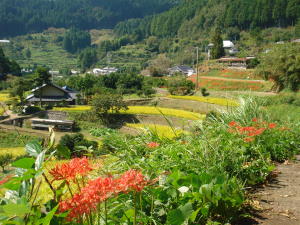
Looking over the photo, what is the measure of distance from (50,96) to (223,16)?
2564 inches

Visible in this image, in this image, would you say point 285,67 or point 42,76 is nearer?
point 285,67

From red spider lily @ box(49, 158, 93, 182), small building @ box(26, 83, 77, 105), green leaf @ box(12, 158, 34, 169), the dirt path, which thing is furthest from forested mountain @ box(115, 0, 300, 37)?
green leaf @ box(12, 158, 34, 169)

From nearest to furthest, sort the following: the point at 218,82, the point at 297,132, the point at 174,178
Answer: the point at 174,178
the point at 297,132
the point at 218,82

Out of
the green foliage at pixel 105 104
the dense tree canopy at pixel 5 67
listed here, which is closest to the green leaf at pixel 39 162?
the green foliage at pixel 105 104

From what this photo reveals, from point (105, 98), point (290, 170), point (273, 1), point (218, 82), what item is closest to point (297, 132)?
point (290, 170)

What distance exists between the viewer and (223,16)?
8462cm

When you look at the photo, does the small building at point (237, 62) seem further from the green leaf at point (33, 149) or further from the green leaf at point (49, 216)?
the green leaf at point (49, 216)

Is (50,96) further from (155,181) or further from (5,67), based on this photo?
(155,181)

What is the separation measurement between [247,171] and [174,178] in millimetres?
1271

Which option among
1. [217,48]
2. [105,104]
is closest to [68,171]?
[105,104]

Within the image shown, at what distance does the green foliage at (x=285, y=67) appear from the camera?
23.5 meters

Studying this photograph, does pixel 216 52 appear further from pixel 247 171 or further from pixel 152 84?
pixel 247 171

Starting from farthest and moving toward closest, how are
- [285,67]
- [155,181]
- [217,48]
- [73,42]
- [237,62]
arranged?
[73,42], [217,48], [237,62], [285,67], [155,181]

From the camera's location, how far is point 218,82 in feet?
116
